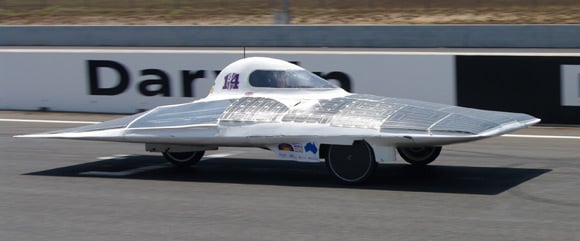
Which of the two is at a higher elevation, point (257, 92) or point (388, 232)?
point (257, 92)

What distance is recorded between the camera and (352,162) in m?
10.9

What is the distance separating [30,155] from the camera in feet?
46.6

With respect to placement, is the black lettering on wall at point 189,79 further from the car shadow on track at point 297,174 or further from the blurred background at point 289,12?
the blurred background at point 289,12

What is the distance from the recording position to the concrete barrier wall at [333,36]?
2492cm

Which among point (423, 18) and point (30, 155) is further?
point (423, 18)

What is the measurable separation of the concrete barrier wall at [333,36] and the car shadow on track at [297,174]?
12.3m

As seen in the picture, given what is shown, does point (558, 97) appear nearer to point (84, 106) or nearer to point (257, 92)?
point (257, 92)

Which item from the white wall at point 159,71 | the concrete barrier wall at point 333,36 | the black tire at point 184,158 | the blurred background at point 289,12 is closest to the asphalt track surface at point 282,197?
the black tire at point 184,158

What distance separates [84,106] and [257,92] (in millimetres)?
8489

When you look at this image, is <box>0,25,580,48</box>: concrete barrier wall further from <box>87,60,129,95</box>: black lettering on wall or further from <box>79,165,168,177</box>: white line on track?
<box>79,165,168,177</box>: white line on track

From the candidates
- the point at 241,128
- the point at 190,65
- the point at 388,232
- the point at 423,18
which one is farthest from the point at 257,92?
the point at 423,18

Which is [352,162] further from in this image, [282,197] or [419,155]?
[419,155]

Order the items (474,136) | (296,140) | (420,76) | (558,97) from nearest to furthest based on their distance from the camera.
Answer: (474,136) < (296,140) < (558,97) < (420,76)

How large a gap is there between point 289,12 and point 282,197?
2147cm
